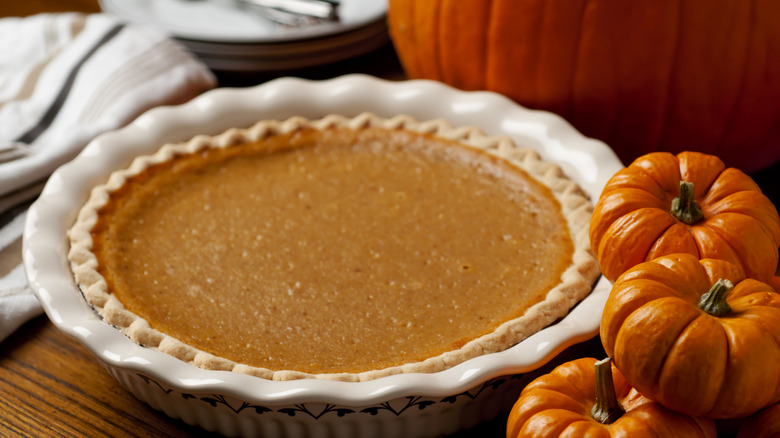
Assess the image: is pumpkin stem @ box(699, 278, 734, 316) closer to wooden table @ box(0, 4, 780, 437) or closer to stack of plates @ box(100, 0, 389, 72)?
wooden table @ box(0, 4, 780, 437)

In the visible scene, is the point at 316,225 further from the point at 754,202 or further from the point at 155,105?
the point at 754,202

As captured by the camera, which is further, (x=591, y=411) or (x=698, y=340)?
(x=591, y=411)

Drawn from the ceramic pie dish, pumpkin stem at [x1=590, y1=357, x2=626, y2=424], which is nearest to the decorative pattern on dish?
the ceramic pie dish

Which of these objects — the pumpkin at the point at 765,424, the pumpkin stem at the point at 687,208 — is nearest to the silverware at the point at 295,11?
the pumpkin stem at the point at 687,208

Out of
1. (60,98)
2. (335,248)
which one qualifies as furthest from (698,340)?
(60,98)

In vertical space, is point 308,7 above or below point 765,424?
below

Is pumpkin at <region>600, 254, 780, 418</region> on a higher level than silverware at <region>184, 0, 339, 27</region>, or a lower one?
higher

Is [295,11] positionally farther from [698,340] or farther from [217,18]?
[698,340]
